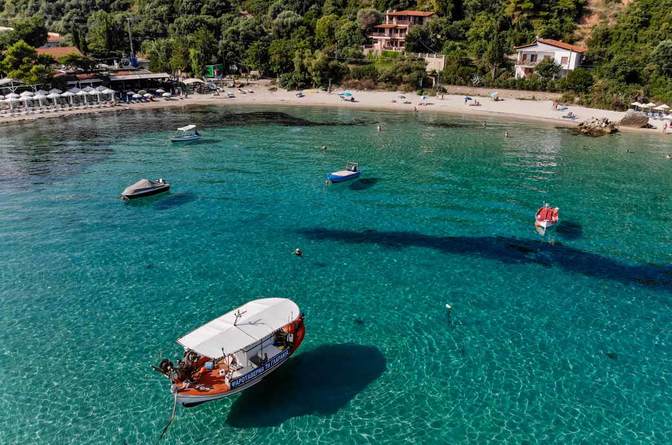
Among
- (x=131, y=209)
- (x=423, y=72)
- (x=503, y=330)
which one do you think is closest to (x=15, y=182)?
(x=131, y=209)

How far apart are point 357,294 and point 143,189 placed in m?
28.0

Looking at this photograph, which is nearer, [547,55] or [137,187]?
[137,187]

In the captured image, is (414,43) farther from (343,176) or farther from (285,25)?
(343,176)

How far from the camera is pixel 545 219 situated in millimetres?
39688

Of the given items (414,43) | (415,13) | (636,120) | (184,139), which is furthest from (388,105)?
(184,139)

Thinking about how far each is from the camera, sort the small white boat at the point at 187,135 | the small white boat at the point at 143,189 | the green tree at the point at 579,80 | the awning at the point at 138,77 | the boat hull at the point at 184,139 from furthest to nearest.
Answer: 1. the awning at the point at 138,77
2. the green tree at the point at 579,80
3. the small white boat at the point at 187,135
4. the boat hull at the point at 184,139
5. the small white boat at the point at 143,189

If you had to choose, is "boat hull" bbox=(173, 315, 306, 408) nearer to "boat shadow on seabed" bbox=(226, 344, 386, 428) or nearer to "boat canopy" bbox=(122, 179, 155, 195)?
"boat shadow on seabed" bbox=(226, 344, 386, 428)

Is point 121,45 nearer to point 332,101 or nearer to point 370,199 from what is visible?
point 332,101

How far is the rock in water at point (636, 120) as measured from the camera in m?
80.2

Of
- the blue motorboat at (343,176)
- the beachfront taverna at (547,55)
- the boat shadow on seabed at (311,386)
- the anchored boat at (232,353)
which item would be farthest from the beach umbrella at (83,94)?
the beachfront taverna at (547,55)

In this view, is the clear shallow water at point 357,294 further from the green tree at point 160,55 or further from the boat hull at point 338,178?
the green tree at point 160,55

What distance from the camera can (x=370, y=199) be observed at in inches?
1868

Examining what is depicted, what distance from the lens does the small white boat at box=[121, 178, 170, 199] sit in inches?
1823

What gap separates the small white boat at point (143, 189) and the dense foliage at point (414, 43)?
7912cm
